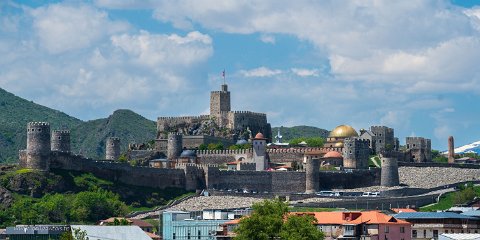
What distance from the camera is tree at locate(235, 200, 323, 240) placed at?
84500mm

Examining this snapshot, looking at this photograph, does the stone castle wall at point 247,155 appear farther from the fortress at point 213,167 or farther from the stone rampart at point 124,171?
the stone rampart at point 124,171

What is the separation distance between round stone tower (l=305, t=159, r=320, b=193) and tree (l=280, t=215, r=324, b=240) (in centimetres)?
4605

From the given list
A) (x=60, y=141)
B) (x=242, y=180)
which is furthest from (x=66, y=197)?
(x=242, y=180)

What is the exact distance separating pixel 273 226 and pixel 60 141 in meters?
48.5

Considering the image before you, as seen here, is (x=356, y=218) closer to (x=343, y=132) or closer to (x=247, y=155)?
(x=247, y=155)

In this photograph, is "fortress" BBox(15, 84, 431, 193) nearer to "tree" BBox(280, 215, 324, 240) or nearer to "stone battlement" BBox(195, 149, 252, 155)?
"stone battlement" BBox(195, 149, 252, 155)

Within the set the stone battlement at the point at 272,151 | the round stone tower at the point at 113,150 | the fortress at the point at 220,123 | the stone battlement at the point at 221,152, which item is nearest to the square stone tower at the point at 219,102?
the fortress at the point at 220,123

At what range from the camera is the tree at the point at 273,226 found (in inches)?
3327

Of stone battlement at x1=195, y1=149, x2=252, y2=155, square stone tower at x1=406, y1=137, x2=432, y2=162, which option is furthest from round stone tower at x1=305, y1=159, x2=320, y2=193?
square stone tower at x1=406, y1=137, x2=432, y2=162

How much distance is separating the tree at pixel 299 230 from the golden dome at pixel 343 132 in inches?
2638

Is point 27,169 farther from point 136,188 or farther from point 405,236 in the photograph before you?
point 405,236

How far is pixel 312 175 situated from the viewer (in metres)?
134

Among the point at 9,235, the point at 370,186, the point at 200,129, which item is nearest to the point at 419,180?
the point at 370,186

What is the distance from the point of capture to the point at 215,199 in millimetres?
125125
